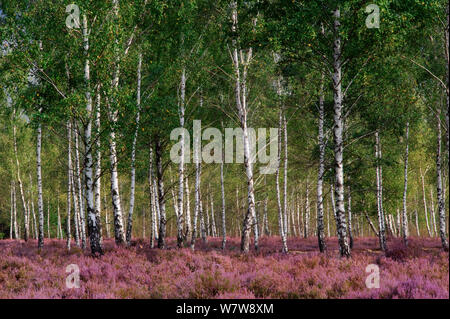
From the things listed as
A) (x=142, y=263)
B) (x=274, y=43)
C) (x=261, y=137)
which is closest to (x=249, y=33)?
(x=274, y=43)

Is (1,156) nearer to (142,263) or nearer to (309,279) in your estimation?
(142,263)

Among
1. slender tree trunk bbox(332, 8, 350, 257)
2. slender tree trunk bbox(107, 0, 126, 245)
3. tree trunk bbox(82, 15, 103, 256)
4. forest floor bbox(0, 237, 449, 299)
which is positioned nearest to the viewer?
forest floor bbox(0, 237, 449, 299)

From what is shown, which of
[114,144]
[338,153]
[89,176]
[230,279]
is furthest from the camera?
[114,144]

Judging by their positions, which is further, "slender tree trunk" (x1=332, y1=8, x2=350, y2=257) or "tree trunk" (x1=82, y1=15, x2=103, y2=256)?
"tree trunk" (x1=82, y1=15, x2=103, y2=256)

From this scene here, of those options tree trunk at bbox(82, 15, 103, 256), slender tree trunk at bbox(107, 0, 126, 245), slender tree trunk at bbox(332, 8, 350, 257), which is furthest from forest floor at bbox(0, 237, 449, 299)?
slender tree trunk at bbox(107, 0, 126, 245)

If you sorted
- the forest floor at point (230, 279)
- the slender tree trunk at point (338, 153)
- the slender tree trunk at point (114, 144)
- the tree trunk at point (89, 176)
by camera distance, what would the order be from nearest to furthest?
1. the forest floor at point (230, 279)
2. the slender tree trunk at point (338, 153)
3. the tree trunk at point (89, 176)
4. the slender tree trunk at point (114, 144)

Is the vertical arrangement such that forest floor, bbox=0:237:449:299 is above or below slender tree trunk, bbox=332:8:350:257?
below

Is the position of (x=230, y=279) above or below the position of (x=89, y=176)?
below

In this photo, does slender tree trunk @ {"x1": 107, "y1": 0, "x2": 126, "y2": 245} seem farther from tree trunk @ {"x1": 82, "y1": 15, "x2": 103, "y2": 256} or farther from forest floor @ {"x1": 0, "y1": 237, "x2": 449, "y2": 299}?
forest floor @ {"x1": 0, "y1": 237, "x2": 449, "y2": 299}

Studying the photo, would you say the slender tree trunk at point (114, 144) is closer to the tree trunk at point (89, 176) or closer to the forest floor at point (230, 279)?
the tree trunk at point (89, 176)

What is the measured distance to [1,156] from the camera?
1101 inches

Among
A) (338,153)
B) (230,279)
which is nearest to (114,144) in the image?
(230,279)

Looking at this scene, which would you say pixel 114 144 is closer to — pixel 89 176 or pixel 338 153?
pixel 89 176

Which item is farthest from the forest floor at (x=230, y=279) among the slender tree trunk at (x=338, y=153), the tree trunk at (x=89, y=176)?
the tree trunk at (x=89, y=176)
